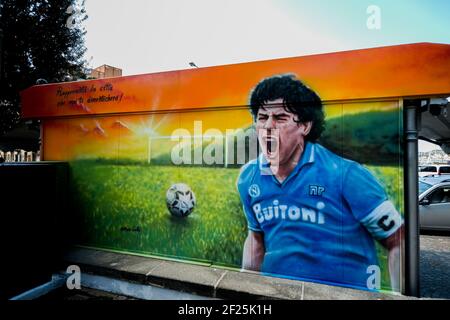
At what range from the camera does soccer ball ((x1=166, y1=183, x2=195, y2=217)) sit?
15.5ft

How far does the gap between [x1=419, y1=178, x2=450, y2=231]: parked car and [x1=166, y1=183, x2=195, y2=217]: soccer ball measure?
22.3 feet

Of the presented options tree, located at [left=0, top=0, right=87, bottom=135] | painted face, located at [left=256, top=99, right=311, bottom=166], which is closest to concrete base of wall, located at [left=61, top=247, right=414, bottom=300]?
painted face, located at [left=256, top=99, right=311, bottom=166]

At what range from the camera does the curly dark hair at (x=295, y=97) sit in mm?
3947

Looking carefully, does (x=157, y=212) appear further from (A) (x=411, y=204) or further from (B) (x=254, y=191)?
Answer: (A) (x=411, y=204)

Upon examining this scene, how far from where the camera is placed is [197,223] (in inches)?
183

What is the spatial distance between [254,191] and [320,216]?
111cm

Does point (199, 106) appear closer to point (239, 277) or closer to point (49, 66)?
point (239, 277)

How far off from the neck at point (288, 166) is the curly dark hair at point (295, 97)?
0.23 metres

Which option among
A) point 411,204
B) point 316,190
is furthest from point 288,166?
point 411,204

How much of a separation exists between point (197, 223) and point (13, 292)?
9.71 ft

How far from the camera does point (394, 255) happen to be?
11.9 feet

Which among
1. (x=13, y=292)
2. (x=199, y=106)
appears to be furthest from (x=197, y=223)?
(x=13, y=292)
